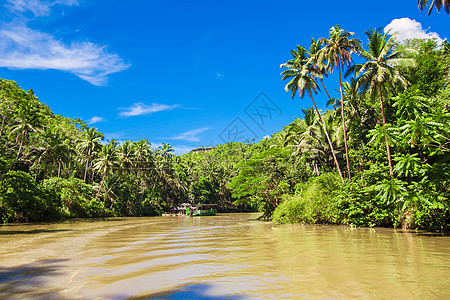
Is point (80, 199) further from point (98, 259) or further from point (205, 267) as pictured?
point (205, 267)

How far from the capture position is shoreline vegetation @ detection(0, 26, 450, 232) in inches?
538

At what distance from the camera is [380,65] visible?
67.4 feet

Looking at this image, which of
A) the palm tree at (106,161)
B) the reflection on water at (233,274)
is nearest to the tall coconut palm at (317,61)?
the reflection on water at (233,274)

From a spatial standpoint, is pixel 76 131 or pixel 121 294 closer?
pixel 121 294

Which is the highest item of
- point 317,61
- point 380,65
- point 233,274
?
point 317,61

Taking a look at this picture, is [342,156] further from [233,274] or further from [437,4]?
[233,274]

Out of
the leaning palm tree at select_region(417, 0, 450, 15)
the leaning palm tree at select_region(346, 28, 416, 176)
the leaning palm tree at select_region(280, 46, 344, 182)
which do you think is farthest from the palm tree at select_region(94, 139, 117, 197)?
the leaning palm tree at select_region(417, 0, 450, 15)

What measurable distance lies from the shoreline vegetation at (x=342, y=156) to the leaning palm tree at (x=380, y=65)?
71 mm

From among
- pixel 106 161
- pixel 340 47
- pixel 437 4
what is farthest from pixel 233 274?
pixel 106 161

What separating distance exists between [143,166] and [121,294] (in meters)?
54.9

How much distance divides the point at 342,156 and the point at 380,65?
1120 centimetres

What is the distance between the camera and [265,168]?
1310 inches

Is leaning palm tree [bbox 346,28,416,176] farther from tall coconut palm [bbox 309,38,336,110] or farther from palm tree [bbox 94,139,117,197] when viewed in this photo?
palm tree [bbox 94,139,117,197]

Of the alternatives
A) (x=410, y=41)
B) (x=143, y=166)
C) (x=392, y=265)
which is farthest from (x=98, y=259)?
(x=143, y=166)
